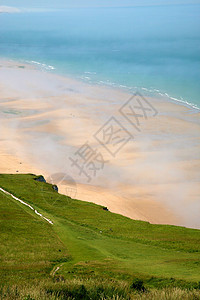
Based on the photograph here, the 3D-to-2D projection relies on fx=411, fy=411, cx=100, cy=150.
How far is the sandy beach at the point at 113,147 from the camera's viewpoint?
5588cm

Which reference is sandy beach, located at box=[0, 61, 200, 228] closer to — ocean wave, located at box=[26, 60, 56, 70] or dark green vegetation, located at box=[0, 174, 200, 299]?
dark green vegetation, located at box=[0, 174, 200, 299]

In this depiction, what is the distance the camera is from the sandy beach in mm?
55875

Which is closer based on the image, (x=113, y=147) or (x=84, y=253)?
(x=84, y=253)

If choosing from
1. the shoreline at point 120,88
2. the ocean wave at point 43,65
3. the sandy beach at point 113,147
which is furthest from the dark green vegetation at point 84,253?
the ocean wave at point 43,65

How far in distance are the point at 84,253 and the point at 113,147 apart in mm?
45144

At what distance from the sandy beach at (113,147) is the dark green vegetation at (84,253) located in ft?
31.0

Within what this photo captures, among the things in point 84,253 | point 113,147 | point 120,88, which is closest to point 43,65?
point 120,88

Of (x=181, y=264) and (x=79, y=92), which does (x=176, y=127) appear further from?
(x=181, y=264)

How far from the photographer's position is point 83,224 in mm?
41156

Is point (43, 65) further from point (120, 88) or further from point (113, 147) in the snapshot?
point (113, 147)

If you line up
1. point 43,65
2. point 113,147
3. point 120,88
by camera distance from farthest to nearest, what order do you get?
1. point 43,65
2. point 120,88
3. point 113,147

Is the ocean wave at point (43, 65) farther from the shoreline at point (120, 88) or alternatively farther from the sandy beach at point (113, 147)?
the sandy beach at point (113, 147)

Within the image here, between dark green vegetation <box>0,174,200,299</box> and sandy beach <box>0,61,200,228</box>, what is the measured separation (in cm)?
944

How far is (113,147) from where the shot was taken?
75.8 metres
